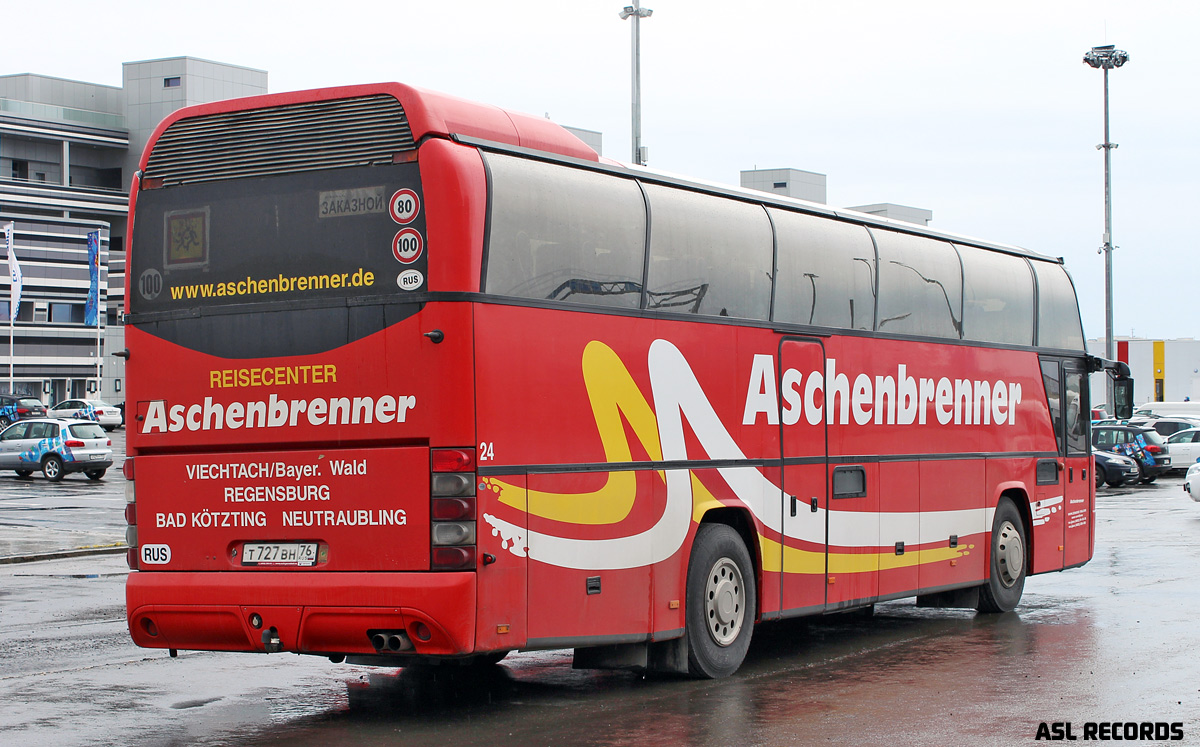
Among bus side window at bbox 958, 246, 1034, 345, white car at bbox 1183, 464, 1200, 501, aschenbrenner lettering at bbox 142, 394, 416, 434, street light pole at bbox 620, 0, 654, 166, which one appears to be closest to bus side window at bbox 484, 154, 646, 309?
aschenbrenner lettering at bbox 142, 394, 416, 434

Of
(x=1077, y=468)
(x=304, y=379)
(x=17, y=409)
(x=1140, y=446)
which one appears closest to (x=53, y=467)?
(x=1140, y=446)

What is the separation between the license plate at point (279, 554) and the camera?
8906 mm

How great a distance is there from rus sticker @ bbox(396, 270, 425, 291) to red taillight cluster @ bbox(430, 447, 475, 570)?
975mm

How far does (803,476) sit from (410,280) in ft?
14.5

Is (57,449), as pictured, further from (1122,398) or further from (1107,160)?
(1107,160)

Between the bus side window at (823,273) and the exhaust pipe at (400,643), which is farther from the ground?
the bus side window at (823,273)

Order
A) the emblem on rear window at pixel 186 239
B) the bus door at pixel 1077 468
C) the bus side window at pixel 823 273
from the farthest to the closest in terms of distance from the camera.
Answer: the bus door at pixel 1077 468 → the bus side window at pixel 823 273 → the emblem on rear window at pixel 186 239

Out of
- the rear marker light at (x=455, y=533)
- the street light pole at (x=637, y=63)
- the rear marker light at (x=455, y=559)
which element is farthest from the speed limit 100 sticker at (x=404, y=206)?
the street light pole at (x=637, y=63)

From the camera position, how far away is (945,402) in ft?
45.3

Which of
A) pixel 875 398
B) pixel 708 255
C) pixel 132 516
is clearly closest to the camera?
pixel 132 516

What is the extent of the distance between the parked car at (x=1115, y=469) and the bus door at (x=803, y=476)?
32174mm

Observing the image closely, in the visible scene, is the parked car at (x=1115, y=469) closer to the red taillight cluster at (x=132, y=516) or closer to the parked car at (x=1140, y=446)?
the parked car at (x=1140, y=446)

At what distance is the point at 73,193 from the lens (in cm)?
10862
